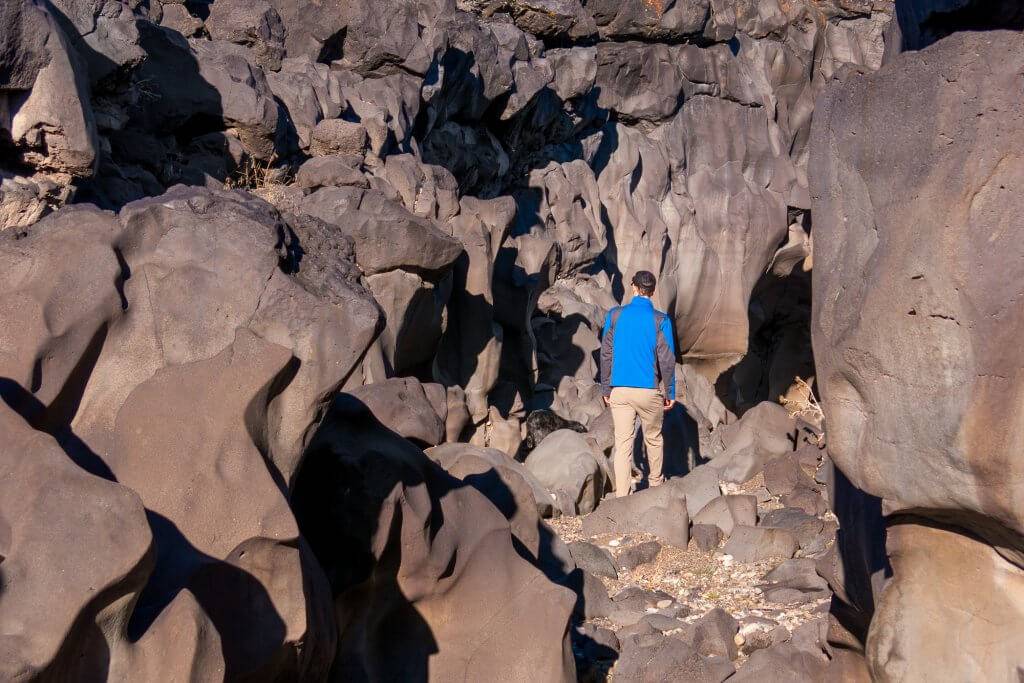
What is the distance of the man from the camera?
7520mm

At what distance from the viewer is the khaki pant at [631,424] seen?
25.2ft

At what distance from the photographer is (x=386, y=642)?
13.9ft

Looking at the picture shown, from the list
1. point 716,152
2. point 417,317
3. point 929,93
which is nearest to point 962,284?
point 929,93

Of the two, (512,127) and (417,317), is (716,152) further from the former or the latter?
(417,317)

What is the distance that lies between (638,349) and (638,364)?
4.7 inches

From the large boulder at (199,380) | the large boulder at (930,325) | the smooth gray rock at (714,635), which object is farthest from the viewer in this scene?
the smooth gray rock at (714,635)

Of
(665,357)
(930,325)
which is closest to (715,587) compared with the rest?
(665,357)

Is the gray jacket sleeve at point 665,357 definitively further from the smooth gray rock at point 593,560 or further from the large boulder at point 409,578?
the large boulder at point 409,578

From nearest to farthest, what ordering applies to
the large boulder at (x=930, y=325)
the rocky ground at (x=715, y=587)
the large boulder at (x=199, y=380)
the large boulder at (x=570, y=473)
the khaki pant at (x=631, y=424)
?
the large boulder at (x=930, y=325) → the large boulder at (x=199, y=380) → the rocky ground at (x=715, y=587) → the khaki pant at (x=631, y=424) → the large boulder at (x=570, y=473)

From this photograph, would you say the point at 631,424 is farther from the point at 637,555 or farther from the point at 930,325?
the point at 930,325

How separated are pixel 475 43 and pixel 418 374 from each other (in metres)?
4.27

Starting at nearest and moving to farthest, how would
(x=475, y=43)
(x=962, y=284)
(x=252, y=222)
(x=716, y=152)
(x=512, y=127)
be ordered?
1. (x=962, y=284)
2. (x=252, y=222)
3. (x=475, y=43)
4. (x=512, y=127)
5. (x=716, y=152)

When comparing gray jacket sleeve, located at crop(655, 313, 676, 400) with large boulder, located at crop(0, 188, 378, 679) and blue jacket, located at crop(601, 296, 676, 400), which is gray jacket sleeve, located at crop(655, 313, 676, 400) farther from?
large boulder, located at crop(0, 188, 378, 679)

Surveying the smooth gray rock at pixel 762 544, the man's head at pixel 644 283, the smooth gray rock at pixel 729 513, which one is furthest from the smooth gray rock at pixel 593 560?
the man's head at pixel 644 283
